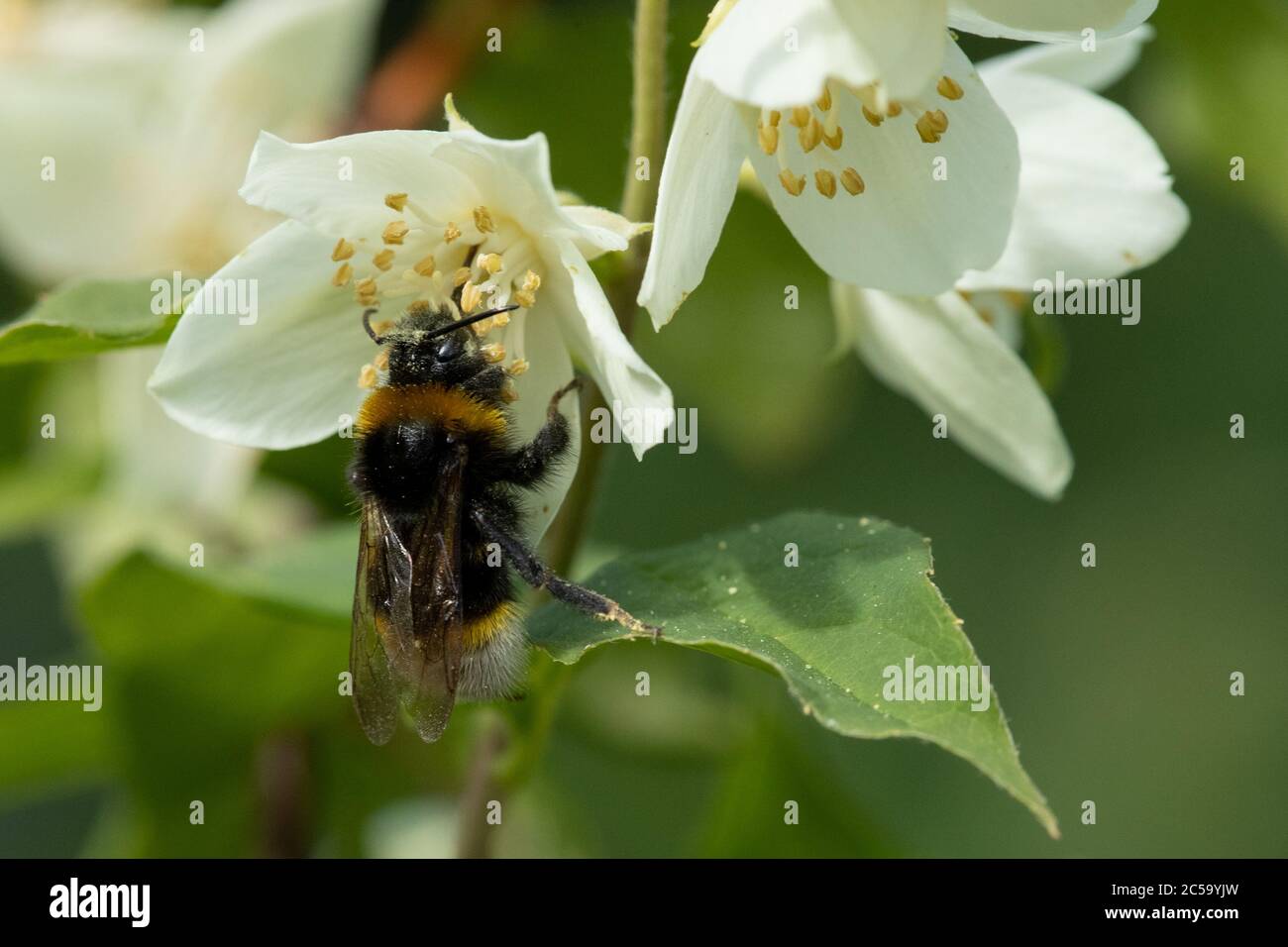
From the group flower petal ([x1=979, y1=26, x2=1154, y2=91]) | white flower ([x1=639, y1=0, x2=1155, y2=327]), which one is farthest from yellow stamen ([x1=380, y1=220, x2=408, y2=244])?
flower petal ([x1=979, y1=26, x2=1154, y2=91])

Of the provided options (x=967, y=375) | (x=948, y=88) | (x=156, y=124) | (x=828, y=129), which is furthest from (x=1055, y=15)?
(x=156, y=124)

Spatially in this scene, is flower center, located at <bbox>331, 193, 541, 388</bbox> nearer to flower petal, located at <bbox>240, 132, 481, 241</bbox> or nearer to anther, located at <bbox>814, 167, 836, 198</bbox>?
flower petal, located at <bbox>240, 132, 481, 241</bbox>

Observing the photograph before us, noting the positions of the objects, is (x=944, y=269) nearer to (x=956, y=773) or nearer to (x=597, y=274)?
(x=597, y=274)

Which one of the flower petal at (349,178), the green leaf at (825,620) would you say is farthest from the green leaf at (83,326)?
the green leaf at (825,620)

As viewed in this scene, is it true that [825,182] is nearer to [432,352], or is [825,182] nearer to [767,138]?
[767,138]

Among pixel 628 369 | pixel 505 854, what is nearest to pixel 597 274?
pixel 628 369

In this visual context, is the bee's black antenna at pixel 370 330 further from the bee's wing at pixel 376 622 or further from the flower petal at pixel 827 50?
the flower petal at pixel 827 50
